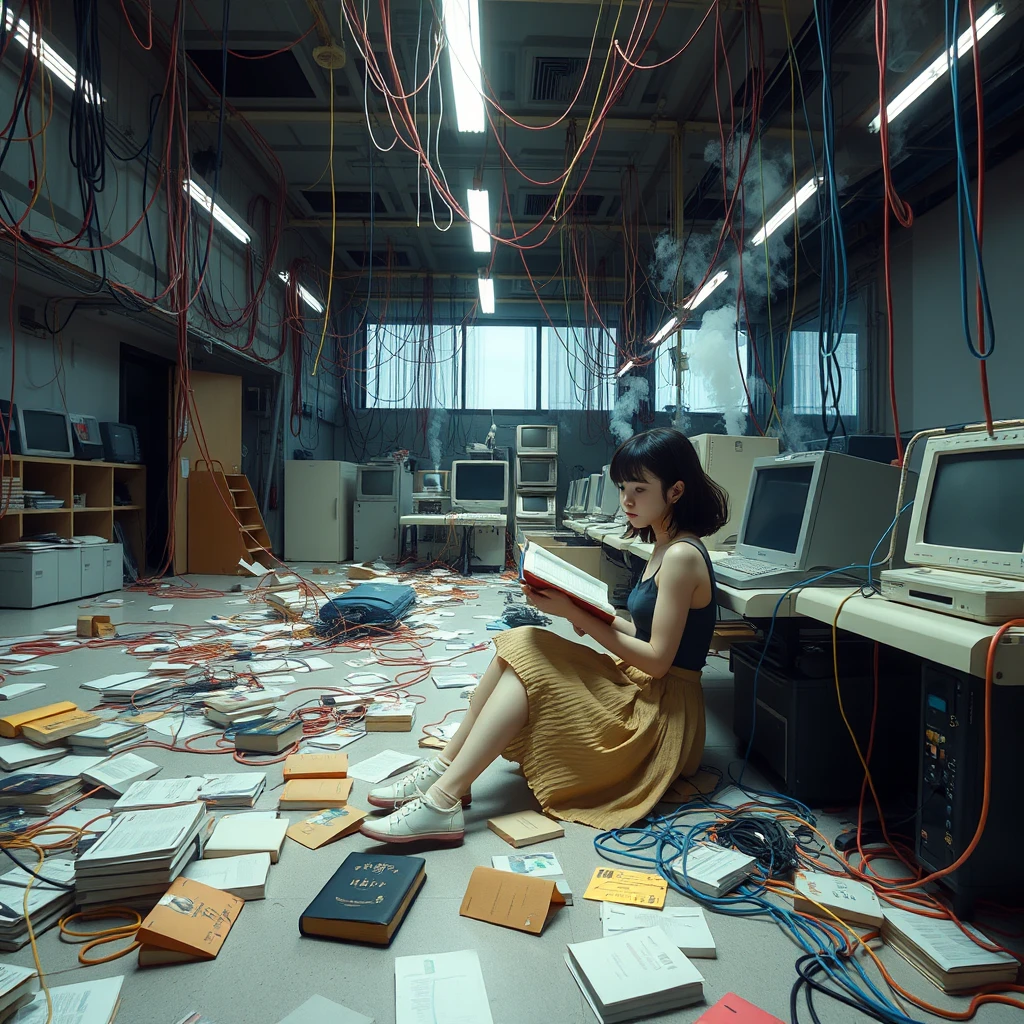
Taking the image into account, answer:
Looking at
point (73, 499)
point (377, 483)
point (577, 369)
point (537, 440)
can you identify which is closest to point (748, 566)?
point (73, 499)

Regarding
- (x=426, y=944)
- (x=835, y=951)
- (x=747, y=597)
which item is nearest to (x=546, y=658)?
(x=747, y=597)

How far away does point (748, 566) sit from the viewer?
2066mm

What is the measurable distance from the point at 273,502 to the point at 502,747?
22.9 feet

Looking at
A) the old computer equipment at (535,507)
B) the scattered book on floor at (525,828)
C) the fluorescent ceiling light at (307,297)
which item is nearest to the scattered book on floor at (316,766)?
the scattered book on floor at (525,828)

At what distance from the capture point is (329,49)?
4.72 metres

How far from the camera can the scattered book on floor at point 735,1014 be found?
1021 mm

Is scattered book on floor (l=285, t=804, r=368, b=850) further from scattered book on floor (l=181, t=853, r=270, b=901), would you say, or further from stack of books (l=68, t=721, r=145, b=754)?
stack of books (l=68, t=721, r=145, b=754)

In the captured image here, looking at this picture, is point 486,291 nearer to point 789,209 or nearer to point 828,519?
point 789,209

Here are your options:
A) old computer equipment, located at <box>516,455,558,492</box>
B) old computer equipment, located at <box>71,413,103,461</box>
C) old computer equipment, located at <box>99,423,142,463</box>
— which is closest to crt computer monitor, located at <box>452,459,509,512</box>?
old computer equipment, located at <box>516,455,558,492</box>

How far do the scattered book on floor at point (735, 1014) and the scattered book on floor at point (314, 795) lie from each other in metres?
1.07

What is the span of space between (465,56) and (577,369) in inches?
252

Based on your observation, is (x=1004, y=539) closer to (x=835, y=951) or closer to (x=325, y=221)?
(x=835, y=951)

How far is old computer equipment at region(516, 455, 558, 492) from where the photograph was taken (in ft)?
25.3

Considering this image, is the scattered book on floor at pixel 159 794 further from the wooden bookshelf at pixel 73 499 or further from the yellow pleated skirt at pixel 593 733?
the wooden bookshelf at pixel 73 499
